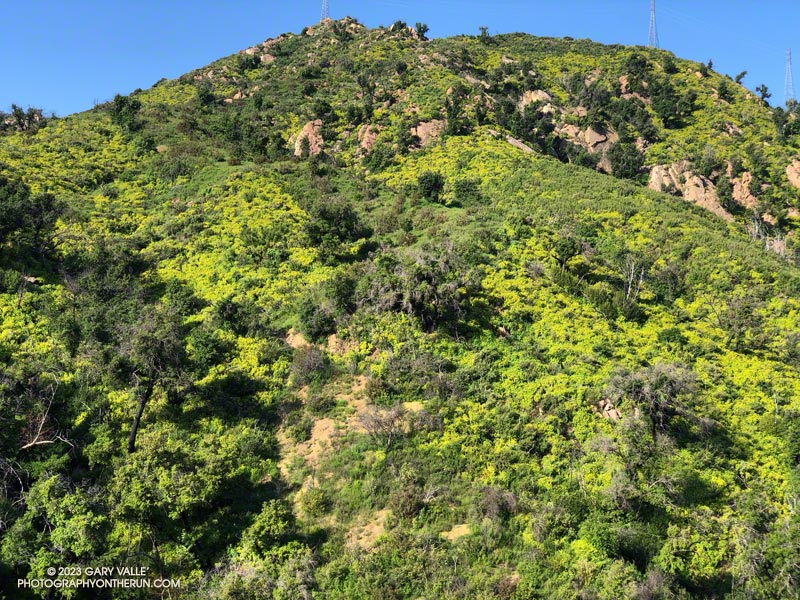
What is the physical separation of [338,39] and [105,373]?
89.1m

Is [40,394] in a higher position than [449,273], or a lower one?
lower

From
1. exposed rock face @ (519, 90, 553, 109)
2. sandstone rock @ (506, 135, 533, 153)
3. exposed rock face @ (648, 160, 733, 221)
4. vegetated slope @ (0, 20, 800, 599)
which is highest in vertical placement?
exposed rock face @ (519, 90, 553, 109)

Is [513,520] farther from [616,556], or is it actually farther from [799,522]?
[799,522]

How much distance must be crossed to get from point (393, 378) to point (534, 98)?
63.4 metres

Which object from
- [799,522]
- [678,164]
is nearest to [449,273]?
[799,522]

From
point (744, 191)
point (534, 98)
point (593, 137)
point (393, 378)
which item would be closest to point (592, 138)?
point (593, 137)

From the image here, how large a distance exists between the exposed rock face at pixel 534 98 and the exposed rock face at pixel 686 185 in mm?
21155

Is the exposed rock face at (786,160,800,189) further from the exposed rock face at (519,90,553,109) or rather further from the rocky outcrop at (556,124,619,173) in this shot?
the exposed rock face at (519,90,553,109)

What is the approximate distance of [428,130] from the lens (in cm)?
5975

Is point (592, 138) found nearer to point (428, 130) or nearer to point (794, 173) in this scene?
point (428, 130)

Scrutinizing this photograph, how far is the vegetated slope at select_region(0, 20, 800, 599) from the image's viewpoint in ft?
53.5

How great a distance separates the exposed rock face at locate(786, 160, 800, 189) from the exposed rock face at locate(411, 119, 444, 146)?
140ft

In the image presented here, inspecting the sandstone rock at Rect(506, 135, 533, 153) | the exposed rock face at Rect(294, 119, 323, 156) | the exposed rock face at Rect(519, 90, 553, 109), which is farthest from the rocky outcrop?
the exposed rock face at Rect(294, 119, 323, 156)

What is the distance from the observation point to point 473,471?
19.7 meters
